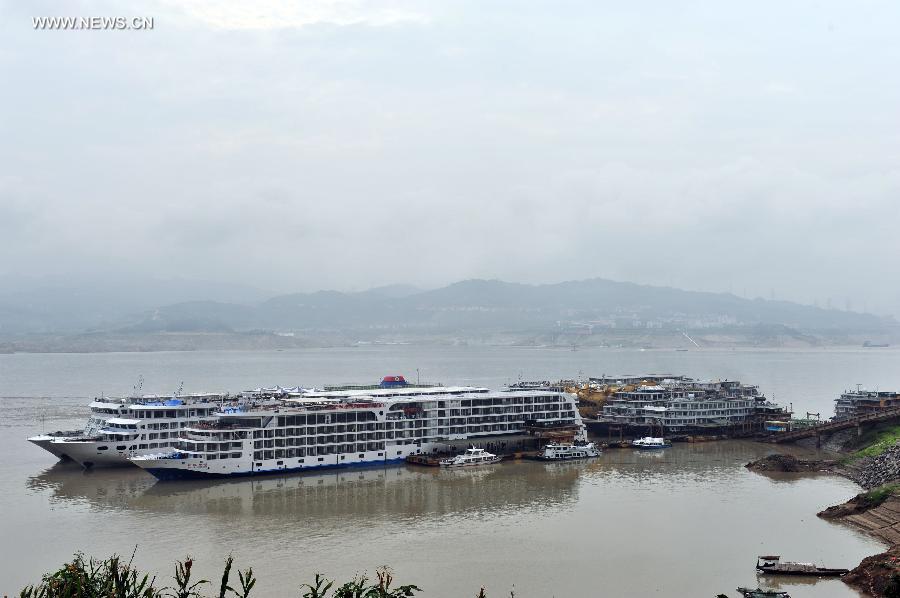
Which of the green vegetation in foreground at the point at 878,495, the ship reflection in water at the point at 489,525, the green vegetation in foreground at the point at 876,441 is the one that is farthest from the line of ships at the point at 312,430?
the green vegetation in foreground at the point at 878,495

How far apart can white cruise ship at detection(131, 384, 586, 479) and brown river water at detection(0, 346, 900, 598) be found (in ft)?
3.82

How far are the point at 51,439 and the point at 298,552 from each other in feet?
82.9

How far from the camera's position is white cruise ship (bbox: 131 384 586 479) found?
46406 mm

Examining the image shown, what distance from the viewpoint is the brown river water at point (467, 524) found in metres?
30.4

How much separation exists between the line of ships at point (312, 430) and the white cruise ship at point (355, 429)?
0.19 feet

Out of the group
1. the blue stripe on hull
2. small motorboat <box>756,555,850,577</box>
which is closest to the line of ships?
the blue stripe on hull

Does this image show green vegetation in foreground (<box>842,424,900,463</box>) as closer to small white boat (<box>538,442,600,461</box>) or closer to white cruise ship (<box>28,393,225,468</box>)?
small white boat (<box>538,442,600,461</box>)

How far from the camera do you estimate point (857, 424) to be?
59125mm

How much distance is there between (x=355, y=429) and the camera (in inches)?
2025

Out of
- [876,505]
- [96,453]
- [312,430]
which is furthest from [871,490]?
[96,453]

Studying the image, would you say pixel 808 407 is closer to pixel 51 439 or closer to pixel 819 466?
pixel 819 466

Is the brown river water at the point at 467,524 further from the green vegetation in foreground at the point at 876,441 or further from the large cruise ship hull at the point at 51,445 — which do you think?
the green vegetation in foreground at the point at 876,441

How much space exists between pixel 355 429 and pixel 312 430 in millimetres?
2894

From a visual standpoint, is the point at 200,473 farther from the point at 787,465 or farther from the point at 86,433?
the point at 787,465
